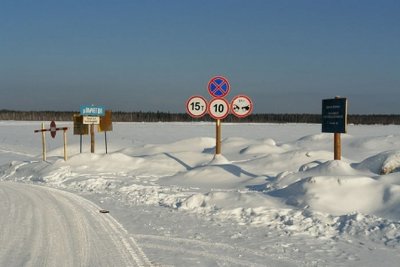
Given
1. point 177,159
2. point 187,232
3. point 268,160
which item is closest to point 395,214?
point 187,232

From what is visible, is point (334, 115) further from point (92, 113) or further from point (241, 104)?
Answer: point (92, 113)

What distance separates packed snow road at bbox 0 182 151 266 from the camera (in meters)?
6.02

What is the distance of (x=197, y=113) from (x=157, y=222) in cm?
739

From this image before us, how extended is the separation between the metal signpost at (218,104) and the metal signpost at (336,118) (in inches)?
105

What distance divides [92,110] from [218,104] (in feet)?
21.4

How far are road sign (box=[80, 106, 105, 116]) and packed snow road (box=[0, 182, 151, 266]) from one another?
28.7ft

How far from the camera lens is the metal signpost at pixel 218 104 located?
15039mm

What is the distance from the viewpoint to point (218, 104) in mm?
15273

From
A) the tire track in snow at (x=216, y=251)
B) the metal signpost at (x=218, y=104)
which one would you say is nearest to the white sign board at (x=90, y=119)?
the metal signpost at (x=218, y=104)

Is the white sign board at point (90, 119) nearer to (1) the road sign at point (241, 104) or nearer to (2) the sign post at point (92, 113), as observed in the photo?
(2) the sign post at point (92, 113)

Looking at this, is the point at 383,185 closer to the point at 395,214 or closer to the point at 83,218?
the point at 395,214

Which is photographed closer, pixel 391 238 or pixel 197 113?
pixel 391 238

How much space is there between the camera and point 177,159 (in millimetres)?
18266

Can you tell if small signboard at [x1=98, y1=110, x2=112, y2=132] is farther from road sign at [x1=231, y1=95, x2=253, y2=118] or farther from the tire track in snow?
the tire track in snow
